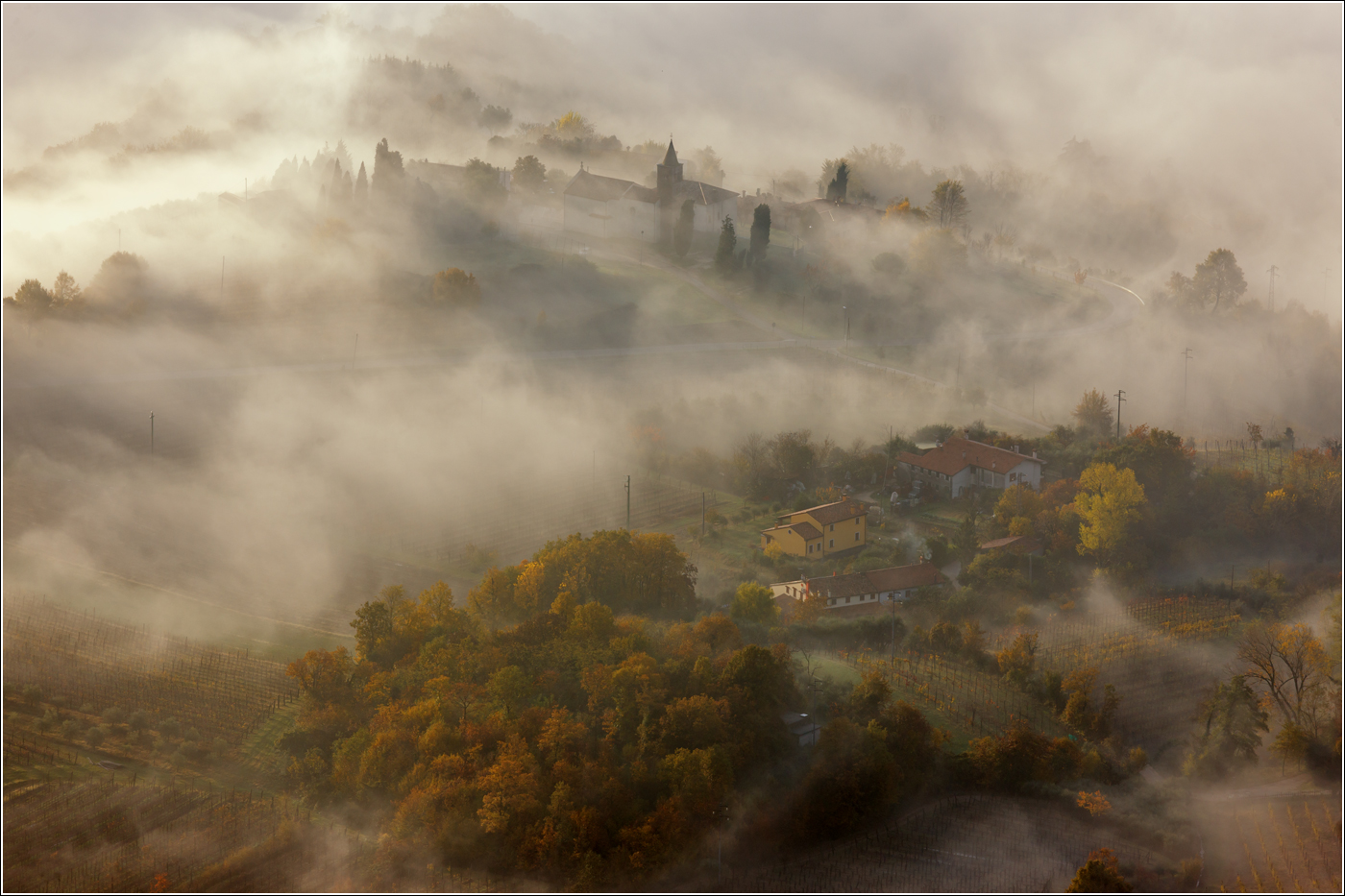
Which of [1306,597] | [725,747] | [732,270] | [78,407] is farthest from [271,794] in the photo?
[732,270]

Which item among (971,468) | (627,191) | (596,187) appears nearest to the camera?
(971,468)

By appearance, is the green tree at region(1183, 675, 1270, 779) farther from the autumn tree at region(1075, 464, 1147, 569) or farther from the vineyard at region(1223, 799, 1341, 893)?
the autumn tree at region(1075, 464, 1147, 569)

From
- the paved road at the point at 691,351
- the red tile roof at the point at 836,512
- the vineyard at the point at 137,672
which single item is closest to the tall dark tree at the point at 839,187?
the paved road at the point at 691,351

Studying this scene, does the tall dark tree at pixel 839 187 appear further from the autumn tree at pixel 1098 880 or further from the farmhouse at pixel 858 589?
the autumn tree at pixel 1098 880

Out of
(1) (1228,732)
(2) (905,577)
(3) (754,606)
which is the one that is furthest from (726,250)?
(1) (1228,732)

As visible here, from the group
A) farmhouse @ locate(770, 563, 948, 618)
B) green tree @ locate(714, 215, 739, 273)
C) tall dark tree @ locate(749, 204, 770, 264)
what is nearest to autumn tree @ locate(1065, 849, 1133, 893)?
farmhouse @ locate(770, 563, 948, 618)

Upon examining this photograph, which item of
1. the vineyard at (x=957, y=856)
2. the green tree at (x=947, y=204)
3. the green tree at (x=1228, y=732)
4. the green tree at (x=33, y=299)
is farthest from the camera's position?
the green tree at (x=947, y=204)

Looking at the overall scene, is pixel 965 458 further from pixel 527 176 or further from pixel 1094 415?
pixel 527 176
